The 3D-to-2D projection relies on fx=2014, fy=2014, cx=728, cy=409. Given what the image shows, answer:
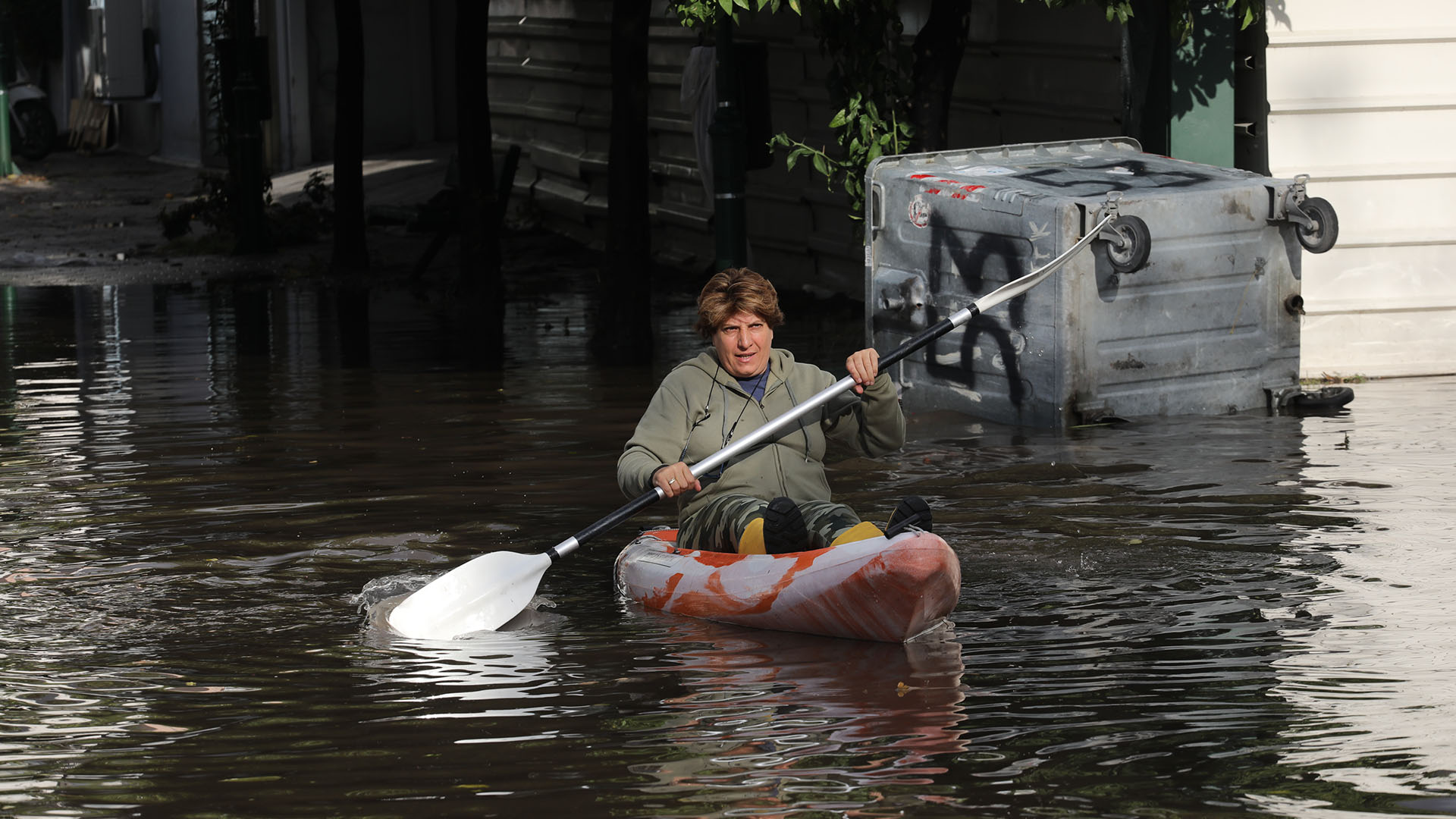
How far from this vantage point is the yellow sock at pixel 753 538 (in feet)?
20.9

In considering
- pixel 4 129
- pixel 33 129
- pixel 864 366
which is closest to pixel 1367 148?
pixel 864 366

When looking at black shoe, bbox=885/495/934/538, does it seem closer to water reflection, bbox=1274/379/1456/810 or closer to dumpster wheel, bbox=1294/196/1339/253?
water reflection, bbox=1274/379/1456/810

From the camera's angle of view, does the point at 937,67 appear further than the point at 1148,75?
Yes

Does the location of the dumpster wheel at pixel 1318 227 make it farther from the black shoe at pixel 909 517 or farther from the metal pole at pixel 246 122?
the metal pole at pixel 246 122

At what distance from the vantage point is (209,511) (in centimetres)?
827

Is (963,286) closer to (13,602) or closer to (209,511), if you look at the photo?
(209,511)

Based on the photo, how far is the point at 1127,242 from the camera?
9.31 metres

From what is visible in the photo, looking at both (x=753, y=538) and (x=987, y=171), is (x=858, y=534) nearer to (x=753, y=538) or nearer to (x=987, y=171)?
(x=753, y=538)

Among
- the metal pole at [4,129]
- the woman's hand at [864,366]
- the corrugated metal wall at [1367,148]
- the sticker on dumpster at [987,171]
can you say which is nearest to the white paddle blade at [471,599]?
the woman's hand at [864,366]

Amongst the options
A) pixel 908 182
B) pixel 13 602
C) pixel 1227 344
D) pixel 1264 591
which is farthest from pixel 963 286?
pixel 13 602

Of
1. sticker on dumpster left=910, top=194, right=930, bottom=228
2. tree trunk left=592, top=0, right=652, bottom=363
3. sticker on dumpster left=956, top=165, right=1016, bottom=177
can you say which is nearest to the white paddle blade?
sticker on dumpster left=910, top=194, right=930, bottom=228

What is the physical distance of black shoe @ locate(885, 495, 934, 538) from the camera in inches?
231

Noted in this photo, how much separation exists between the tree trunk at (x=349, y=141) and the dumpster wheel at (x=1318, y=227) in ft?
31.4

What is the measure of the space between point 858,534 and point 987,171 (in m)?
4.33
